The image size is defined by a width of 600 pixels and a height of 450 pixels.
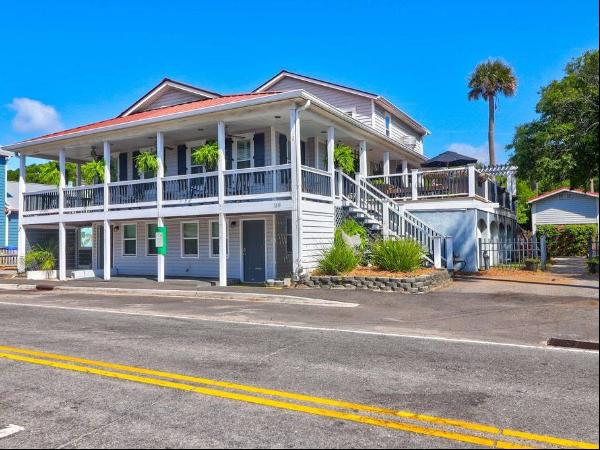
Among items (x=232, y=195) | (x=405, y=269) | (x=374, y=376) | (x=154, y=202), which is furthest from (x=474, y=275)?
(x=374, y=376)

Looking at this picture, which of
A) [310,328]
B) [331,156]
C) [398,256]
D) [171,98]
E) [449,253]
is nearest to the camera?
[310,328]

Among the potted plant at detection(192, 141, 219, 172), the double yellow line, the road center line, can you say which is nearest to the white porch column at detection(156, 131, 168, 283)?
the potted plant at detection(192, 141, 219, 172)

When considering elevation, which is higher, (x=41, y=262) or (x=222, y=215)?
(x=222, y=215)

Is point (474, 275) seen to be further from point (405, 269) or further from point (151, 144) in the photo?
point (151, 144)

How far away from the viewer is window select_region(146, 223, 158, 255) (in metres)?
22.1

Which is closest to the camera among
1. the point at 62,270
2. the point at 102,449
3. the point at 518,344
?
the point at 102,449

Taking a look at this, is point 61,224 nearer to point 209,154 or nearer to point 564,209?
point 209,154

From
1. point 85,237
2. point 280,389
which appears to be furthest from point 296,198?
point 85,237

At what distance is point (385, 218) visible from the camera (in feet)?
58.2

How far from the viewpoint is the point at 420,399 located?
16.9 feet

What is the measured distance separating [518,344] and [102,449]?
6.14 meters

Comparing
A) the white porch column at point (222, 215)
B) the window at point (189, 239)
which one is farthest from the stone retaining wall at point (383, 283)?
the window at point (189, 239)

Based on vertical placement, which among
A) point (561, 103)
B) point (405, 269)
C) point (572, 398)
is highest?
point (561, 103)

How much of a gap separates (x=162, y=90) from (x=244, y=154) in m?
6.47
